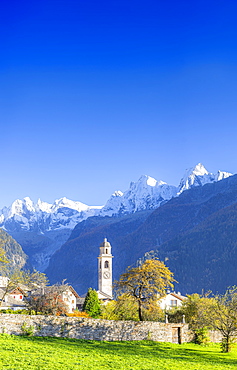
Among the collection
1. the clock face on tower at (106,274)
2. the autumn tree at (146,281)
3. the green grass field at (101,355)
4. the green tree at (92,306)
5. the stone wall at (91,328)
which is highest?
the clock face on tower at (106,274)

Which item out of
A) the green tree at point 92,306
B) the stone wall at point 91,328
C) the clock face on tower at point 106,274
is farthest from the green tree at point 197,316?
the clock face on tower at point 106,274

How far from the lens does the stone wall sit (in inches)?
1512

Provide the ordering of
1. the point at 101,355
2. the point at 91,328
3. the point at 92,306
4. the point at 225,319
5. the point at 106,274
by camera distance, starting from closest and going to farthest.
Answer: the point at 101,355
the point at 91,328
the point at 225,319
the point at 92,306
the point at 106,274

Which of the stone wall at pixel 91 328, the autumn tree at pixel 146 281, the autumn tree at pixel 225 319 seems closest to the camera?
the stone wall at pixel 91 328

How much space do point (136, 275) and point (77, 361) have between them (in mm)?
20497

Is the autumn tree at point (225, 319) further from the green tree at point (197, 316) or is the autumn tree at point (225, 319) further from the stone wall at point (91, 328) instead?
the stone wall at point (91, 328)

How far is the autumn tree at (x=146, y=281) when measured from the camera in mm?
51000

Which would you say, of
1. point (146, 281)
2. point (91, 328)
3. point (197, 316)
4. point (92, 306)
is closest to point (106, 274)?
point (92, 306)

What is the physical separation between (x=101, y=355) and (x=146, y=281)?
1692 cm

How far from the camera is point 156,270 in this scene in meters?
51.4

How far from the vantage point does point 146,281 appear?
168 ft

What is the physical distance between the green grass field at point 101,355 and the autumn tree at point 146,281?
24.6ft

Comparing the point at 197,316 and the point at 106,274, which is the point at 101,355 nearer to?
the point at 197,316

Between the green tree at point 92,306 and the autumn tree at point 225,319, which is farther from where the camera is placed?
the green tree at point 92,306
